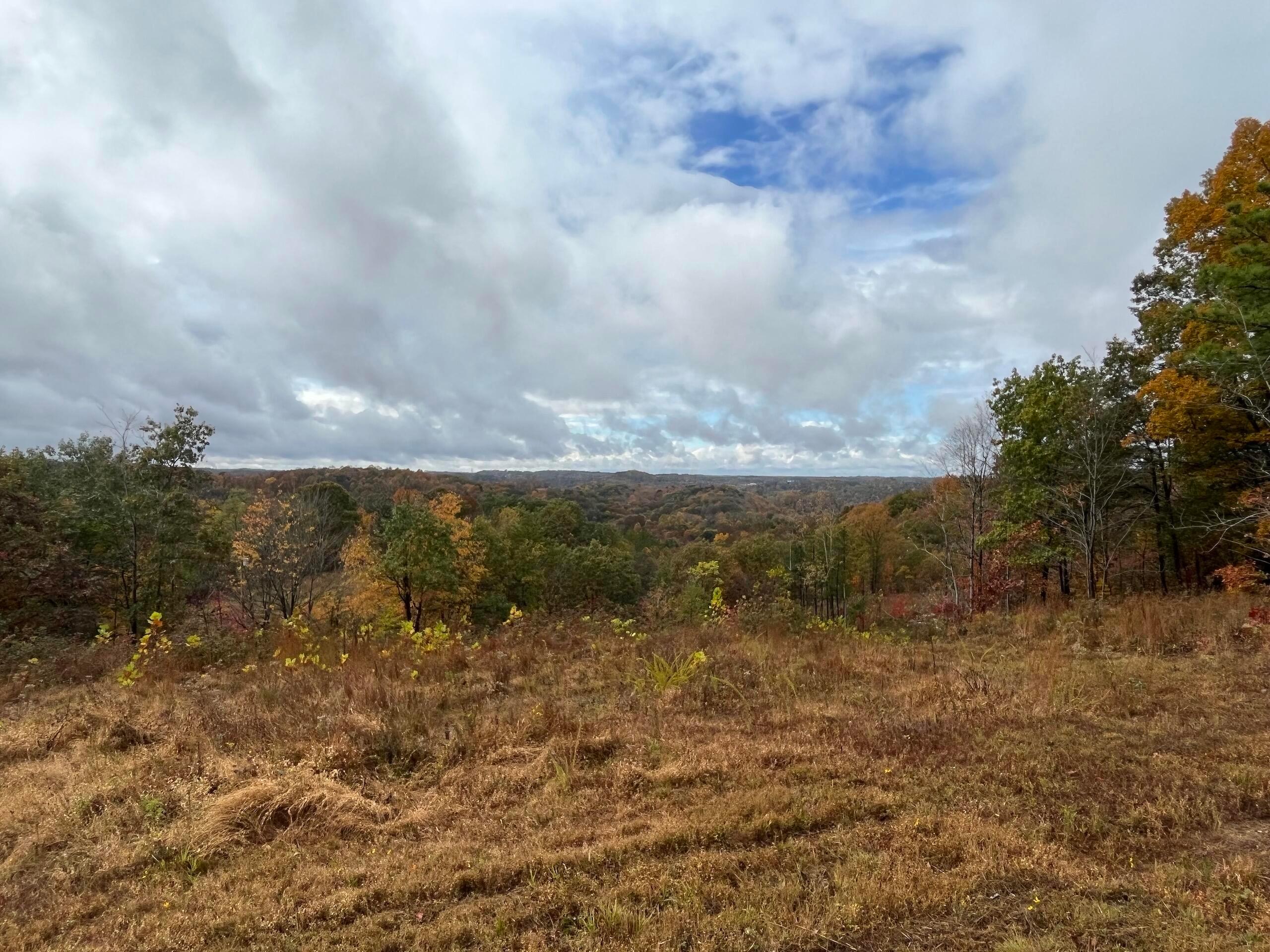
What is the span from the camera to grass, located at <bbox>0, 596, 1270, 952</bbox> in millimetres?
3004

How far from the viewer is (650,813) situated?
13.4 feet

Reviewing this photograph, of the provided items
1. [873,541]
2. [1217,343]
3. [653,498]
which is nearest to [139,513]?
[1217,343]

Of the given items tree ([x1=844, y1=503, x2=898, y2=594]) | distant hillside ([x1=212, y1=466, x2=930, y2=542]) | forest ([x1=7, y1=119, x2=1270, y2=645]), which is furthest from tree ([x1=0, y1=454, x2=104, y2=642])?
tree ([x1=844, y1=503, x2=898, y2=594])

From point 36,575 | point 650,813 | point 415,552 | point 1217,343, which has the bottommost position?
point 650,813

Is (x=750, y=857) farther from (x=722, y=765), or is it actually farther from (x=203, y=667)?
(x=203, y=667)

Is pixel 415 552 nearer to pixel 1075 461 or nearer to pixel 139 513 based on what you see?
pixel 139 513

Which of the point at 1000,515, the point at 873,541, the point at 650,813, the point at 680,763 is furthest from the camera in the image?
the point at 873,541

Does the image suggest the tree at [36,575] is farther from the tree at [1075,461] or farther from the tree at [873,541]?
the tree at [873,541]

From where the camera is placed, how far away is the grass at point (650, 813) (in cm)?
300

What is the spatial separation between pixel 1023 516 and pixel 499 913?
19.8 m

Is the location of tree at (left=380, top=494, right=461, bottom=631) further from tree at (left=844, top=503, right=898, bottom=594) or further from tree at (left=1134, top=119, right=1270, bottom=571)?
tree at (left=844, top=503, right=898, bottom=594)

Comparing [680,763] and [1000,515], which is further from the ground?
[1000,515]

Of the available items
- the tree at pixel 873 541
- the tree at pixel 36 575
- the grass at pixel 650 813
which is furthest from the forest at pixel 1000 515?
the tree at pixel 873 541

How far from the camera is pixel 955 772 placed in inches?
178
